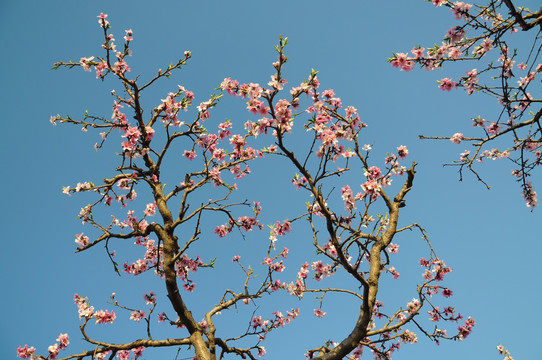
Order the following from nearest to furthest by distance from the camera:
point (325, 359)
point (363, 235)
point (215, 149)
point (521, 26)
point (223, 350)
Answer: point (521, 26) → point (325, 359) → point (363, 235) → point (223, 350) → point (215, 149)

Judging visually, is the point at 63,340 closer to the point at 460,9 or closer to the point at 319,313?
the point at 319,313

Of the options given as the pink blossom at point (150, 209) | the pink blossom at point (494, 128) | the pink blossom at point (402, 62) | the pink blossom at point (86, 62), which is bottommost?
the pink blossom at point (494, 128)

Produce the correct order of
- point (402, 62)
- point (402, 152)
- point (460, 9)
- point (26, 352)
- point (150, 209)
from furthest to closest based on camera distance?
point (150, 209) < point (402, 152) < point (26, 352) < point (402, 62) < point (460, 9)

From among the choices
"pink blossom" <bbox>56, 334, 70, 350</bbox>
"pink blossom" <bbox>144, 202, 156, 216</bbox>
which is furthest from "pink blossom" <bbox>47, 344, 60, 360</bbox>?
"pink blossom" <bbox>144, 202, 156, 216</bbox>

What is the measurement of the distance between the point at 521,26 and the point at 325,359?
495 cm

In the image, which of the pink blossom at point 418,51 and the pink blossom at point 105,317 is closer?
the pink blossom at point 418,51

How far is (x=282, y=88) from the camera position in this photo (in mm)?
4305

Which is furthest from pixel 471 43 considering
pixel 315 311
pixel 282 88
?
pixel 315 311

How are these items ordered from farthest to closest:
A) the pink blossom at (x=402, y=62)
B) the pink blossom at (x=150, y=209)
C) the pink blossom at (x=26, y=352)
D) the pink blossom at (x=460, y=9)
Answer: the pink blossom at (x=150, y=209), the pink blossom at (x=26, y=352), the pink blossom at (x=402, y=62), the pink blossom at (x=460, y=9)

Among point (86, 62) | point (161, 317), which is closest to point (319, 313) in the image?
point (161, 317)

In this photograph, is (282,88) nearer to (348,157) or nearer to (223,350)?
(348,157)

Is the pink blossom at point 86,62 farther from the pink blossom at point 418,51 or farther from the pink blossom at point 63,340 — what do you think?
the pink blossom at point 418,51

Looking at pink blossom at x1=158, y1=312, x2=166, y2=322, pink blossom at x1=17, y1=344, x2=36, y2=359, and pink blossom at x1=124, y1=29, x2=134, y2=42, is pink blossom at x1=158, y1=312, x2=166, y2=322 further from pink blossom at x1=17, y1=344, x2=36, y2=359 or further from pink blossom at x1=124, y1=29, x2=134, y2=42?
pink blossom at x1=124, y1=29, x2=134, y2=42

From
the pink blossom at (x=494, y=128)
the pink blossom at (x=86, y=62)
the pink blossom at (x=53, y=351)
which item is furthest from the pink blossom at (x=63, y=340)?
the pink blossom at (x=494, y=128)
